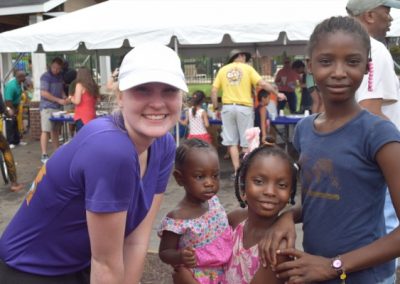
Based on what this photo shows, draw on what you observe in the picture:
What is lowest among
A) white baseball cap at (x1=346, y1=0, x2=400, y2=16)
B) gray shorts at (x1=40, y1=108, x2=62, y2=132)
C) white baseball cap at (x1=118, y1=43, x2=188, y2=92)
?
gray shorts at (x1=40, y1=108, x2=62, y2=132)

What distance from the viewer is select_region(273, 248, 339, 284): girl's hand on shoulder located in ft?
5.43

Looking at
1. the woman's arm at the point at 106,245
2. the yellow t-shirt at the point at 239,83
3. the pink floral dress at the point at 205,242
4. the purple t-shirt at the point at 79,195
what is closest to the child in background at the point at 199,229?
the pink floral dress at the point at 205,242

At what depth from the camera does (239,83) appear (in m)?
7.70

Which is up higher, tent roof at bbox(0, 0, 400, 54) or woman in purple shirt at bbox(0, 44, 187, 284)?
tent roof at bbox(0, 0, 400, 54)

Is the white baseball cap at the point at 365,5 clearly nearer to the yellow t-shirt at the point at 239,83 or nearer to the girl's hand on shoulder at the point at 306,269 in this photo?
the girl's hand on shoulder at the point at 306,269

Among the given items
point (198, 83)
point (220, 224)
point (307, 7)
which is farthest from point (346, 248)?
point (198, 83)

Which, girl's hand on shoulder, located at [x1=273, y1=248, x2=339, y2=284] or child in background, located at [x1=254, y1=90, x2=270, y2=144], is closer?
girl's hand on shoulder, located at [x1=273, y1=248, x2=339, y2=284]

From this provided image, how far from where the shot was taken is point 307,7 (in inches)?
327

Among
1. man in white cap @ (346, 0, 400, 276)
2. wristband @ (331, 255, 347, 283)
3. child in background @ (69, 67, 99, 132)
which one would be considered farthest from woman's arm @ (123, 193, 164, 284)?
child in background @ (69, 67, 99, 132)

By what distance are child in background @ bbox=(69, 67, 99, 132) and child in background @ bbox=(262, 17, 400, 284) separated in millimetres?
6893

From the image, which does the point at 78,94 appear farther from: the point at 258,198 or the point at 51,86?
the point at 258,198

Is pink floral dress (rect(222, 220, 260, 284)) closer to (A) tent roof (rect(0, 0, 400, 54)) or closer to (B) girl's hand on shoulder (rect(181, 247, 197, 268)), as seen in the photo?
(B) girl's hand on shoulder (rect(181, 247, 197, 268))

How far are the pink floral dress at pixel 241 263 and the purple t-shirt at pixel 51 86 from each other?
796cm

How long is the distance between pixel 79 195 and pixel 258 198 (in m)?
0.69
